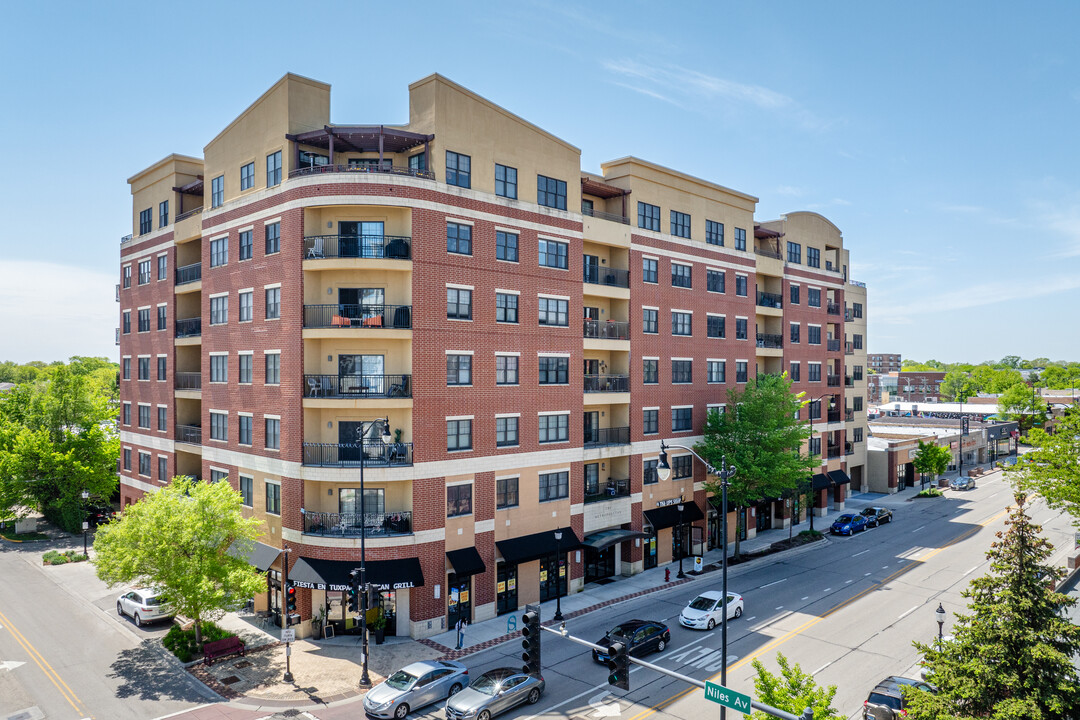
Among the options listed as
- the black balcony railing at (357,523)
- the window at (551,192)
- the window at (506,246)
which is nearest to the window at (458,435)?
the black balcony railing at (357,523)

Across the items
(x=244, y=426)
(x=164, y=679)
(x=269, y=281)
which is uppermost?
(x=269, y=281)

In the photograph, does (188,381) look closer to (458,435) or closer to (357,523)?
(357,523)

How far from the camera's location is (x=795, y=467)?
43125 mm

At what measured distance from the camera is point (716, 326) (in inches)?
1857

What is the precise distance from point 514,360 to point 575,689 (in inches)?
616

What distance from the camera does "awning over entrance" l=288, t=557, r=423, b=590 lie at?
94.3ft

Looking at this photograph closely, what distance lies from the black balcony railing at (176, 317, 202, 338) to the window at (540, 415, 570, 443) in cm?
2110

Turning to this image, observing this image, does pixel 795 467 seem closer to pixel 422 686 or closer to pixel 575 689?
pixel 575 689

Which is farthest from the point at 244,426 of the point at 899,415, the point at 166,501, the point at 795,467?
the point at 899,415

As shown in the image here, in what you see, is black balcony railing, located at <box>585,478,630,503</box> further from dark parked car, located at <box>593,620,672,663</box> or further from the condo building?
dark parked car, located at <box>593,620,672,663</box>

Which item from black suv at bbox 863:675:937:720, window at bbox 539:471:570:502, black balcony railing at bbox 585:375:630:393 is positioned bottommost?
black suv at bbox 863:675:937:720

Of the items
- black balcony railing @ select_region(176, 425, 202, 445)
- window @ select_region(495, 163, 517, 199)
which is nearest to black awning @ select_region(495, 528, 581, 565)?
window @ select_region(495, 163, 517, 199)

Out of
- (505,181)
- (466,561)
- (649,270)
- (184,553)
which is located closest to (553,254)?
(505,181)

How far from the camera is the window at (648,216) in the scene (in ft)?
137
